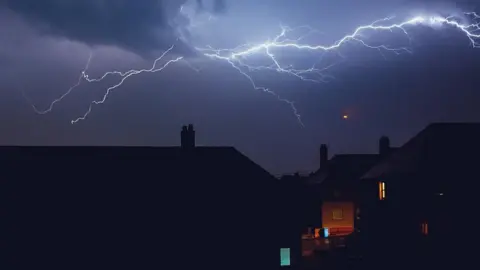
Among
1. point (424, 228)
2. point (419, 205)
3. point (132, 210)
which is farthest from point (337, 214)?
point (132, 210)

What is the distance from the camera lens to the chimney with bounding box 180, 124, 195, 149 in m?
25.7

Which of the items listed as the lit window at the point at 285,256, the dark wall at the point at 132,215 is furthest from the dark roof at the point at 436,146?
the dark wall at the point at 132,215

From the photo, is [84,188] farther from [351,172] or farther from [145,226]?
[351,172]

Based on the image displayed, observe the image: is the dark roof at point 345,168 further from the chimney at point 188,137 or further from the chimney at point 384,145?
the chimney at point 188,137

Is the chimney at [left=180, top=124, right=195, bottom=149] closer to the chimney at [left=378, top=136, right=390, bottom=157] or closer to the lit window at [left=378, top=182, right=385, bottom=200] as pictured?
the lit window at [left=378, top=182, right=385, bottom=200]

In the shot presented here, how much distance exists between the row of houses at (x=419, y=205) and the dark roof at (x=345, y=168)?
950 cm

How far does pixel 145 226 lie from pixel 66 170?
341 cm

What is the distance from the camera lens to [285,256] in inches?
936

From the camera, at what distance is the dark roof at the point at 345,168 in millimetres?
44094

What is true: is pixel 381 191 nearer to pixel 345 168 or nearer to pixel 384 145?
pixel 384 145

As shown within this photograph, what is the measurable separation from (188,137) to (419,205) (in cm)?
972

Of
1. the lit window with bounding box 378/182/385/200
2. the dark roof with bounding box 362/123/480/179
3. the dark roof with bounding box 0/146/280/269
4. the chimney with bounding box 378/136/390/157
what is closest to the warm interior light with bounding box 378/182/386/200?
the lit window with bounding box 378/182/385/200

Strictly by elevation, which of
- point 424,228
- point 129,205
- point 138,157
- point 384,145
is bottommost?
point 424,228

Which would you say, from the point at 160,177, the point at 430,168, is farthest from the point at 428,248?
the point at 160,177
